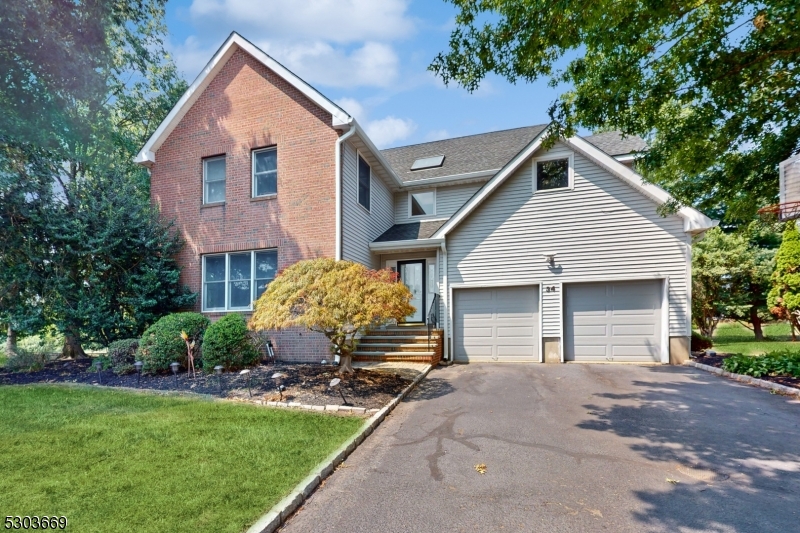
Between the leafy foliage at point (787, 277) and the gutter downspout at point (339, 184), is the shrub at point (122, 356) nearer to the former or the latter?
the gutter downspout at point (339, 184)

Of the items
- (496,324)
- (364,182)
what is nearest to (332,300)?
(496,324)

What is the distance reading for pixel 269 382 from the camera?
7633mm

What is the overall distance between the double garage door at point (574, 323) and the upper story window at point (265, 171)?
620 centimetres

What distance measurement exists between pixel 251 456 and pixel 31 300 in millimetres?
10457

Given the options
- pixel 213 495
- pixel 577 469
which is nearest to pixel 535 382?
pixel 577 469

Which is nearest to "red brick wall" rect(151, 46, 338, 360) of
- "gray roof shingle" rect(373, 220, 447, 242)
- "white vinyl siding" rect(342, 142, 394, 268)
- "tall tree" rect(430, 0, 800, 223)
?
"white vinyl siding" rect(342, 142, 394, 268)

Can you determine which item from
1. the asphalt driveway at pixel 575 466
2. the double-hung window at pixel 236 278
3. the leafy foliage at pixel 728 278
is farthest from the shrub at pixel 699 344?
the double-hung window at pixel 236 278

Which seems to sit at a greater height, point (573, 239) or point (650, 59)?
point (650, 59)

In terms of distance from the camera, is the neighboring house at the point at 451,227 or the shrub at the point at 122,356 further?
the neighboring house at the point at 451,227

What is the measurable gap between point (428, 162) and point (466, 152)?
5.18 feet

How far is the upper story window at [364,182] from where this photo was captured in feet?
38.3

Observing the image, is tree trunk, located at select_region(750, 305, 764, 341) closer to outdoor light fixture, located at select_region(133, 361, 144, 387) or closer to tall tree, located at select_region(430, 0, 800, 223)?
tall tree, located at select_region(430, 0, 800, 223)

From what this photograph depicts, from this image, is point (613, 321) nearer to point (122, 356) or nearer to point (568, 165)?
point (568, 165)

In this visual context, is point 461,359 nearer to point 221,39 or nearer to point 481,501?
point 481,501
